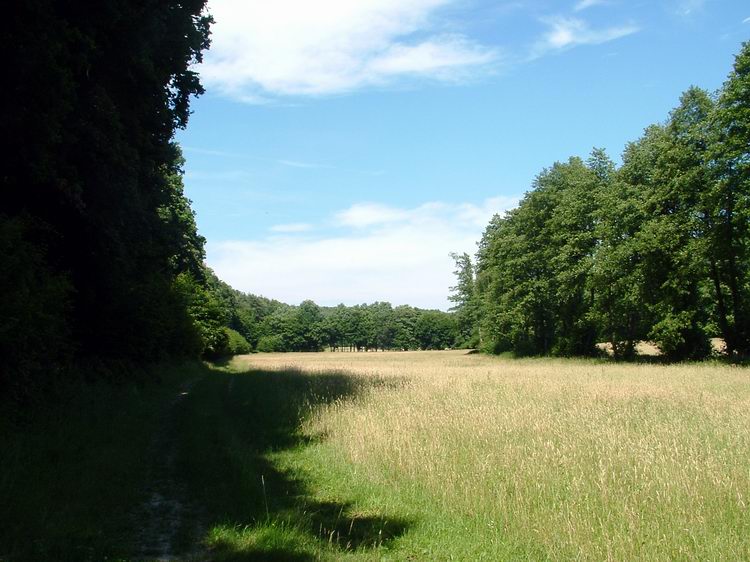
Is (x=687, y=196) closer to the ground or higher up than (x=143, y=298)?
higher up

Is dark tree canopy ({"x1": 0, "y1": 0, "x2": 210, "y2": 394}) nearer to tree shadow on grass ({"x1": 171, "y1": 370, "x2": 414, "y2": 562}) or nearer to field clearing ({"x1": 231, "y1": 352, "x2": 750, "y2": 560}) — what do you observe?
tree shadow on grass ({"x1": 171, "y1": 370, "x2": 414, "y2": 562})

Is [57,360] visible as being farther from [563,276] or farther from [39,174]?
[563,276]

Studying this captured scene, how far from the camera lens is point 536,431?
379 inches

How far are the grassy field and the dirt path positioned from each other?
0.13 ft

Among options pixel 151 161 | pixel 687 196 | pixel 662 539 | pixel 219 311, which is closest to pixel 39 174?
pixel 151 161

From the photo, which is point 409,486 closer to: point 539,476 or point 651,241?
point 539,476

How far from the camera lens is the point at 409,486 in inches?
302

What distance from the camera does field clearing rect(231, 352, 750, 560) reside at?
212 inches

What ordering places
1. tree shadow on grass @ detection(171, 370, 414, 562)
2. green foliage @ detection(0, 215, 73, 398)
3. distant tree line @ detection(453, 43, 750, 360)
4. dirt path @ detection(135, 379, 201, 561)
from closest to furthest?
1. dirt path @ detection(135, 379, 201, 561)
2. tree shadow on grass @ detection(171, 370, 414, 562)
3. green foliage @ detection(0, 215, 73, 398)
4. distant tree line @ detection(453, 43, 750, 360)

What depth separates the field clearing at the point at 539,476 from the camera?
5.38 metres

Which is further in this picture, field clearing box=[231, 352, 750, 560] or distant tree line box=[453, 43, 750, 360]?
distant tree line box=[453, 43, 750, 360]

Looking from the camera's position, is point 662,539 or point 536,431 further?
point 536,431

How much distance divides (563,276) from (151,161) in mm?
33768

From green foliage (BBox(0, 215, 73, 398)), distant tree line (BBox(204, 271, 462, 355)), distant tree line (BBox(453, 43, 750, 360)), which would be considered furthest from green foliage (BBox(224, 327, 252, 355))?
green foliage (BBox(0, 215, 73, 398))
